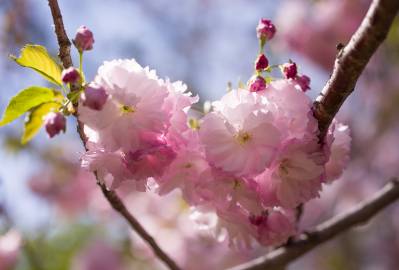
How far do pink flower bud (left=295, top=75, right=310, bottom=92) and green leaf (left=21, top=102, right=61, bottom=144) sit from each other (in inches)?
19.7

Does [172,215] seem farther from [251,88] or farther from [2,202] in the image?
[251,88]


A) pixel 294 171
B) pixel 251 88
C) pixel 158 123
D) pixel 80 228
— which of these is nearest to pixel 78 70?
pixel 158 123

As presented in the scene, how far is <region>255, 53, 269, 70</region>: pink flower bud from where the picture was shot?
1.22m

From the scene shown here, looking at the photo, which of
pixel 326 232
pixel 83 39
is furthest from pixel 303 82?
pixel 326 232

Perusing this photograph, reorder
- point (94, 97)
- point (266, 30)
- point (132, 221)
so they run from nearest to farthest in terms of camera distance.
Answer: point (94, 97) → point (266, 30) → point (132, 221)

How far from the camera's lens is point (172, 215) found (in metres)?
3.55

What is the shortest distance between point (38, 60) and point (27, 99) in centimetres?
10

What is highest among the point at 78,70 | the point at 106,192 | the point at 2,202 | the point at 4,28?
the point at 78,70

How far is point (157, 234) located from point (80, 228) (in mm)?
2619

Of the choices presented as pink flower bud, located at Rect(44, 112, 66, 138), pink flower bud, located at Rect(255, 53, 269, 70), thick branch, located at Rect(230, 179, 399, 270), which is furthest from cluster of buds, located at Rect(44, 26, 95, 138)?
thick branch, located at Rect(230, 179, 399, 270)

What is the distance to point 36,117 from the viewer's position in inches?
47.0

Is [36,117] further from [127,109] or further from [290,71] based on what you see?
[290,71]

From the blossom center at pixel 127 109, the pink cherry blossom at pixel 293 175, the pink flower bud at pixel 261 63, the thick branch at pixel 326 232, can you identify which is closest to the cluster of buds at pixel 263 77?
the pink flower bud at pixel 261 63

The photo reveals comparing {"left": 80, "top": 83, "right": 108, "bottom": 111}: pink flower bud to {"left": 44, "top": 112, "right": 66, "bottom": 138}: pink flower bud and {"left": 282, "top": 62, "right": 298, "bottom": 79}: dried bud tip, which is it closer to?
{"left": 44, "top": 112, "right": 66, "bottom": 138}: pink flower bud
